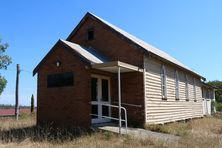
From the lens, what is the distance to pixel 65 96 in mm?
14875

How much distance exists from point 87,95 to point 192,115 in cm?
1376

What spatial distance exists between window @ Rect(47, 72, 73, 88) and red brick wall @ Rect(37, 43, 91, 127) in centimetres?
20

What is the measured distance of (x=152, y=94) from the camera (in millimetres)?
16922

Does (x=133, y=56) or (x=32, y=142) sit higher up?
(x=133, y=56)

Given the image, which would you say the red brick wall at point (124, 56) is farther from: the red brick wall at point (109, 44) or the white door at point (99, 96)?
the white door at point (99, 96)

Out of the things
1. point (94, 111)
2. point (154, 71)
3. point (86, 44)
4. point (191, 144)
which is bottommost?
point (191, 144)

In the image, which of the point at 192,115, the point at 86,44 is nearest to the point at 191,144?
the point at 86,44

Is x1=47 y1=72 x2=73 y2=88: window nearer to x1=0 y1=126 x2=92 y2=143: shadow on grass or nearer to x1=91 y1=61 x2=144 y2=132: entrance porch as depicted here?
x1=91 y1=61 x2=144 y2=132: entrance porch

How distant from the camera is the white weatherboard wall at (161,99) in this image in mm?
16516

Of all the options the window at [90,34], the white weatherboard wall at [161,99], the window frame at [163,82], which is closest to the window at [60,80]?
the white weatherboard wall at [161,99]

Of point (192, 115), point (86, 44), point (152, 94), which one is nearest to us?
point (152, 94)

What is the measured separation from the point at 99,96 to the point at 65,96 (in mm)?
1924

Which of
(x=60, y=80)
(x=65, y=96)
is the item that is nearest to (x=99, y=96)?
(x=65, y=96)

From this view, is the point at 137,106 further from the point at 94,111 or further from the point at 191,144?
the point at 191,144
